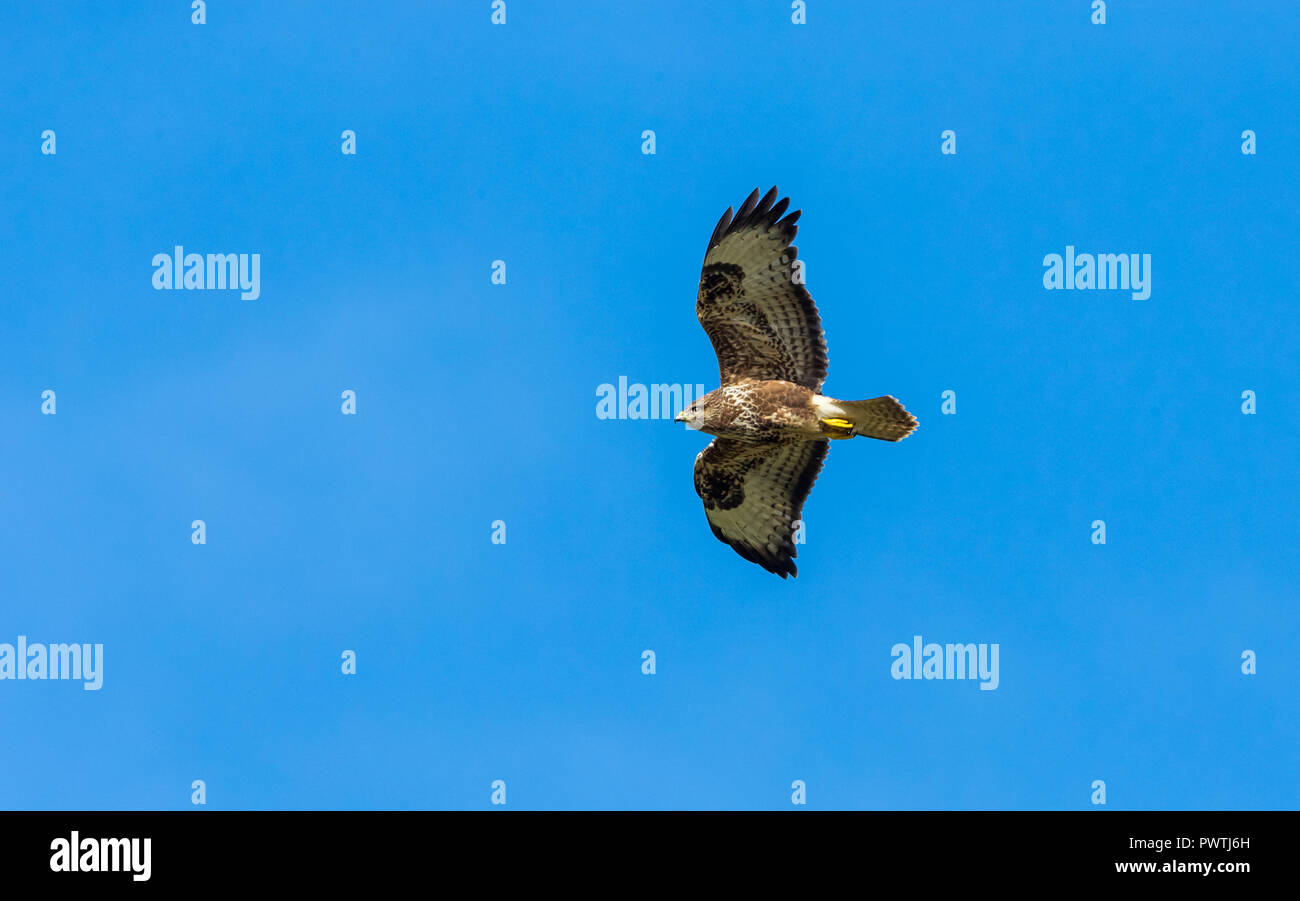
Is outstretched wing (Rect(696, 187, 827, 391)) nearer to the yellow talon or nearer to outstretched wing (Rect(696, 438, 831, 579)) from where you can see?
the yellow talon

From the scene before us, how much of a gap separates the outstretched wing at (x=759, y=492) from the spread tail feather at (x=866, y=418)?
0.87m

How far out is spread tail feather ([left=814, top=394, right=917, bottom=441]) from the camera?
459 inches

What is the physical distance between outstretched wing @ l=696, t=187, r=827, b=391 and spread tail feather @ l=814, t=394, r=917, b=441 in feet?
1.23

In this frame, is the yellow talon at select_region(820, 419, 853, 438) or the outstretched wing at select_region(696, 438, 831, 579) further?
the outstretched wing at select_region(696, 438, 831, 579)

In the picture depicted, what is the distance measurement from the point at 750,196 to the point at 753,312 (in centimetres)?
89

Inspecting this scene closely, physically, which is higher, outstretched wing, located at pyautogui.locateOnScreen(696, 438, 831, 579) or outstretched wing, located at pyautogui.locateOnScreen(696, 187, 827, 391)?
outstretched wing, located at pyautogui.locateOnScreen(696, 187, 827, 391)

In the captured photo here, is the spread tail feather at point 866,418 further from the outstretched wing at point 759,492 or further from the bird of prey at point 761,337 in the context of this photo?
the outstretched wing at point 759,492

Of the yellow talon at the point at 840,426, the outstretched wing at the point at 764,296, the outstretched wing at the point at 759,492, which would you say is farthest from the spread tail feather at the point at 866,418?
the outstretched wing at the point at 759,492

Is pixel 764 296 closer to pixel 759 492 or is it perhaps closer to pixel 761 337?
pixel 761 337

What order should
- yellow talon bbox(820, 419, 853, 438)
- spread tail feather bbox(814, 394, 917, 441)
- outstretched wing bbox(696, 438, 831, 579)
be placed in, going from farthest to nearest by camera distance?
outstretched wing bbox(696, 438, 831, 579) < yellow talon bbox(820, 419, 853, 438) < spread tail feather bbox(814, 394, 917, 441)

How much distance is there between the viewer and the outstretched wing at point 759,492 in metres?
13.1

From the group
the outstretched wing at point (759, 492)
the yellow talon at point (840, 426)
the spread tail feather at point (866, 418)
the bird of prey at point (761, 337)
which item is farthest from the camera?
the outstretched wing at point (759, 492)

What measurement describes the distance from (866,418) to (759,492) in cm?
172

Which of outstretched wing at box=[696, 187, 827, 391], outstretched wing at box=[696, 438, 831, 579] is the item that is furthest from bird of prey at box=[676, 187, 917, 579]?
outstretched wing at box=[696, 438, 831, 579]
